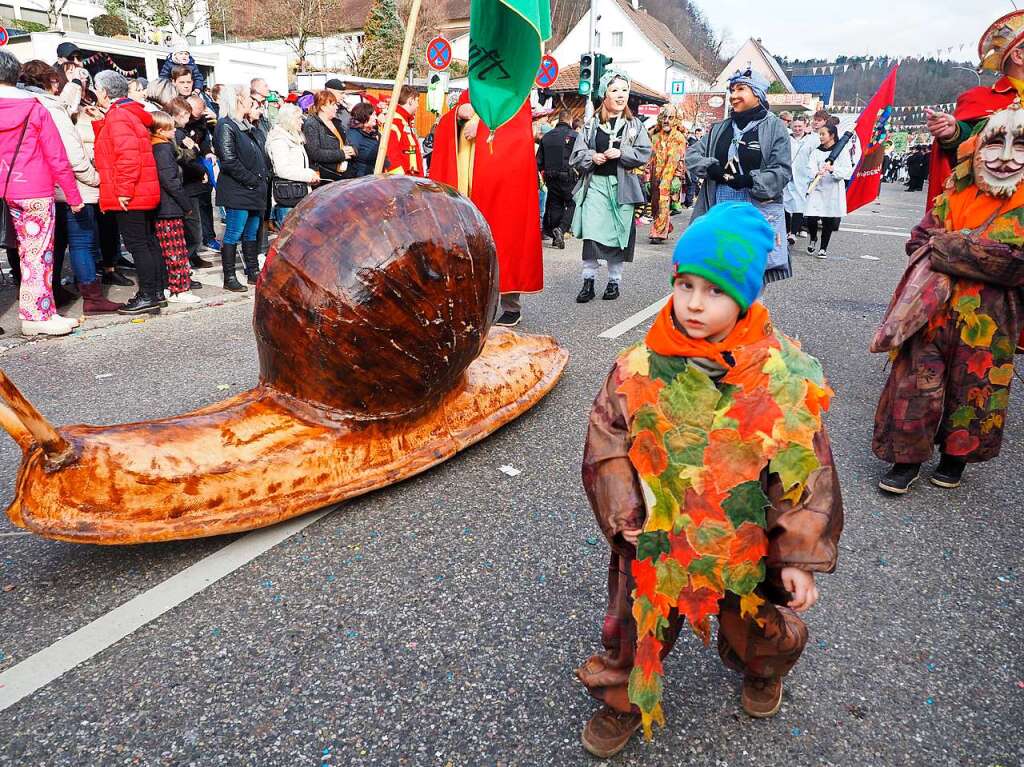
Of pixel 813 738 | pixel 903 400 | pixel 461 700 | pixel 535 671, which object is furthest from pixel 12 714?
pixel 903 400

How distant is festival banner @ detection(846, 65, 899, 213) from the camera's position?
475 centimetres

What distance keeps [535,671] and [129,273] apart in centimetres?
688

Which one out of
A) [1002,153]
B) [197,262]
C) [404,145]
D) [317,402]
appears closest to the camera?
[317,402]

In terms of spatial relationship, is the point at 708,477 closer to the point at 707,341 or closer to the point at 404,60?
the point at 707,341

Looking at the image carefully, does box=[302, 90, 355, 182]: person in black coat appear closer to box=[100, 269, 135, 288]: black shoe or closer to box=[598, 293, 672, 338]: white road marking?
box=[100, 269, 135, 288]: black shoe

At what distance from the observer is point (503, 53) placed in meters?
4.23

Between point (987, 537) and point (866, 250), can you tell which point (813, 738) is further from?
point (866, 250)

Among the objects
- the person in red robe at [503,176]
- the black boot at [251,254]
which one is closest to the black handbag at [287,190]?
the black boot at [251,254]

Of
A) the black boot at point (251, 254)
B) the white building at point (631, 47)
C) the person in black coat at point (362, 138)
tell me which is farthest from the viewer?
the white building at point (631, 47)

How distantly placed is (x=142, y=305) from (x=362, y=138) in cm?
348

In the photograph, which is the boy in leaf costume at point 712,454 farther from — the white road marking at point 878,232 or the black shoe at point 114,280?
the white road marking at point 878,232

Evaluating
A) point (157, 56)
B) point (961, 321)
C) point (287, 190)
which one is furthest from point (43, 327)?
point (157, 56)

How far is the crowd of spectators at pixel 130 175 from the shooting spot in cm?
496

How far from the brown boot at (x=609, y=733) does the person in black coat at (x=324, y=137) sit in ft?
21.9
